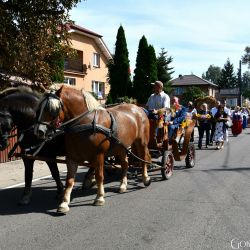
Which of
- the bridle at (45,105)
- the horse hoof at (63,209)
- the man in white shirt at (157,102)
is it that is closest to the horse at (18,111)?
the bridle at (45,105)

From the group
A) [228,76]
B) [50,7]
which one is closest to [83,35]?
[50,7]

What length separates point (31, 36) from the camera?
1072 centimetres

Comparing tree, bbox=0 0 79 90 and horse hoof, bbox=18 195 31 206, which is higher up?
tree, bbox=0 0 79 90

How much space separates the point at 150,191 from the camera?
802 cm

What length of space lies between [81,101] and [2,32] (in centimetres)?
435

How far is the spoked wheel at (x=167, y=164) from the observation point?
904 cm

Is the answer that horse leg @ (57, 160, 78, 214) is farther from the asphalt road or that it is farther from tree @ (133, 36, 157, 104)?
tree @ (133, 36, 157, 104)

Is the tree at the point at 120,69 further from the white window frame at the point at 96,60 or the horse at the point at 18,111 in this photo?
the horse at the point at 18,111

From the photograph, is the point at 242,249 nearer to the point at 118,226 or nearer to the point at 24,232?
the point at 118,226

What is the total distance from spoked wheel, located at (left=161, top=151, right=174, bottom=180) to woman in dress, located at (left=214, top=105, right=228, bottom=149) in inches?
314

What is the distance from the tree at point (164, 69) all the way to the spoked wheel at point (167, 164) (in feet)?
101

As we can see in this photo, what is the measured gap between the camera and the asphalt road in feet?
16.8

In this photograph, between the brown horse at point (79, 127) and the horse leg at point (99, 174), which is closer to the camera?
the brown horse at point (79, 127)

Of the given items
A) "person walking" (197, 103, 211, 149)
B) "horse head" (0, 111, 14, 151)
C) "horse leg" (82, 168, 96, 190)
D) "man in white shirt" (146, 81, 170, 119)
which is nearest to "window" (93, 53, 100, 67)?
"person walking" (197, 103, 211, 149)
